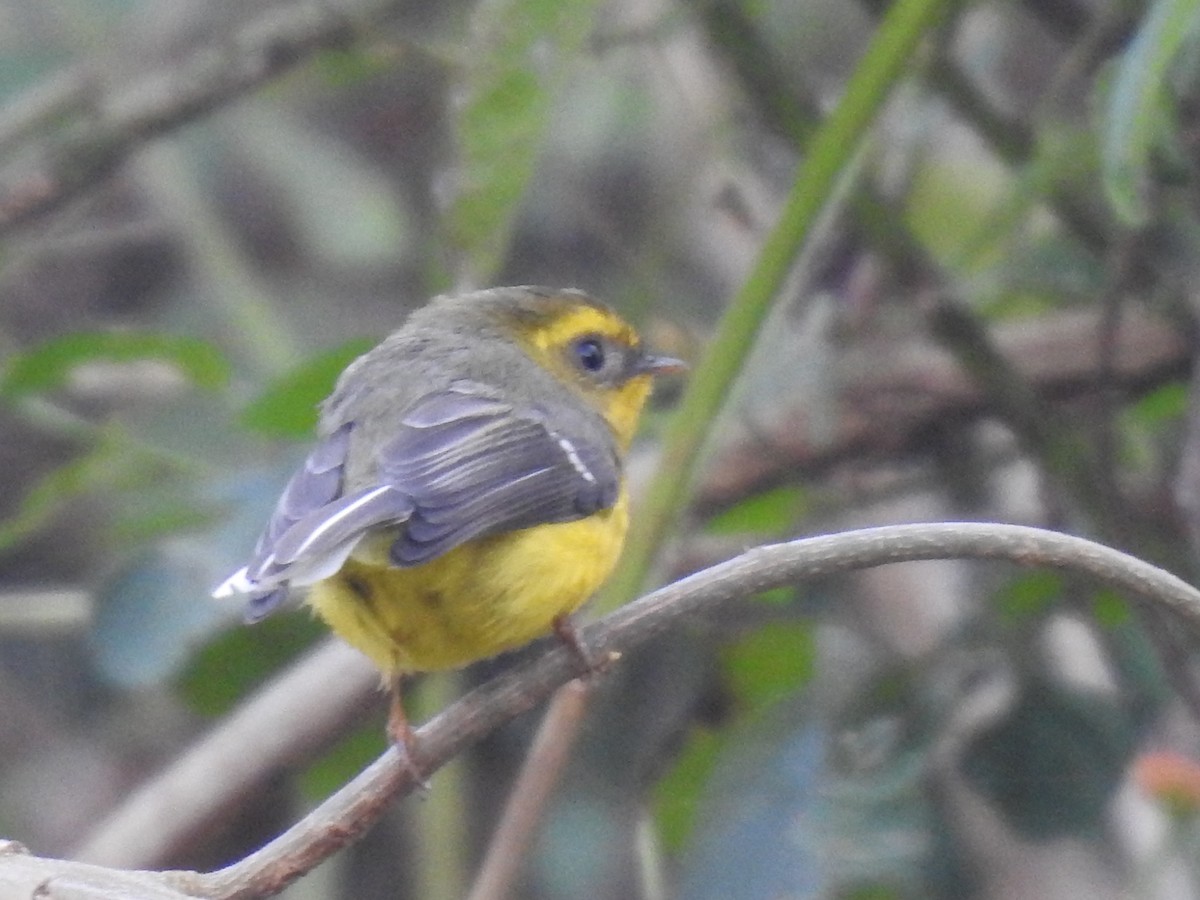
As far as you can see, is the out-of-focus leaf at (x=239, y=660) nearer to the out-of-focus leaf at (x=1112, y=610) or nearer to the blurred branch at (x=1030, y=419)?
the blurred branch at (x=1030, y=419)

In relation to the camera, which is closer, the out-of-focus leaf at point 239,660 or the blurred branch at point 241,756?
the blurred branch at point 241,756

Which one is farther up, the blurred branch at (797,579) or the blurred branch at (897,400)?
the blurred branch at (797,579)

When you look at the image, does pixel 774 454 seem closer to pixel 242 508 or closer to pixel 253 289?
pixel 242 508

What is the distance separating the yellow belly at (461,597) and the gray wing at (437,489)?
4 cm

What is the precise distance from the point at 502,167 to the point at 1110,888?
189 cm

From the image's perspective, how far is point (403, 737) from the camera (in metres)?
2.63

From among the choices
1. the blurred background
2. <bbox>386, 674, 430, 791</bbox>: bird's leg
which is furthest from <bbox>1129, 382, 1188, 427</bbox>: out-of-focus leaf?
<bbox>386, 674, 430, 791</bbox>: bird's leg

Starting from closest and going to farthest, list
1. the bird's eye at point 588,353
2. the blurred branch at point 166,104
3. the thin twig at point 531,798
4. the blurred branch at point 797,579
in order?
the blurred branch at point 797,579 → the thin twig at point 531,798 → the bird's eye at point 588,353 → the blurred branch at point 166,104

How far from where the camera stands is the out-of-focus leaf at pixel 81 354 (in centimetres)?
349

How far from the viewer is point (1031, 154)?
3.76m

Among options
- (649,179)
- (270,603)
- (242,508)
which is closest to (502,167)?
(242,508)

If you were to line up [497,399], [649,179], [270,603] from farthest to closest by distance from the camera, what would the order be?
[649,179]
[497,399]
[270,603]

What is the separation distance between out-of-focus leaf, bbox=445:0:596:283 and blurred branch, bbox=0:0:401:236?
92 cm

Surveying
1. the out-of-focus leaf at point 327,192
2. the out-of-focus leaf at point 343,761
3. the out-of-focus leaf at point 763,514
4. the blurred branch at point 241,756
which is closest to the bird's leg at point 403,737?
the blurred branch at point 241,756
